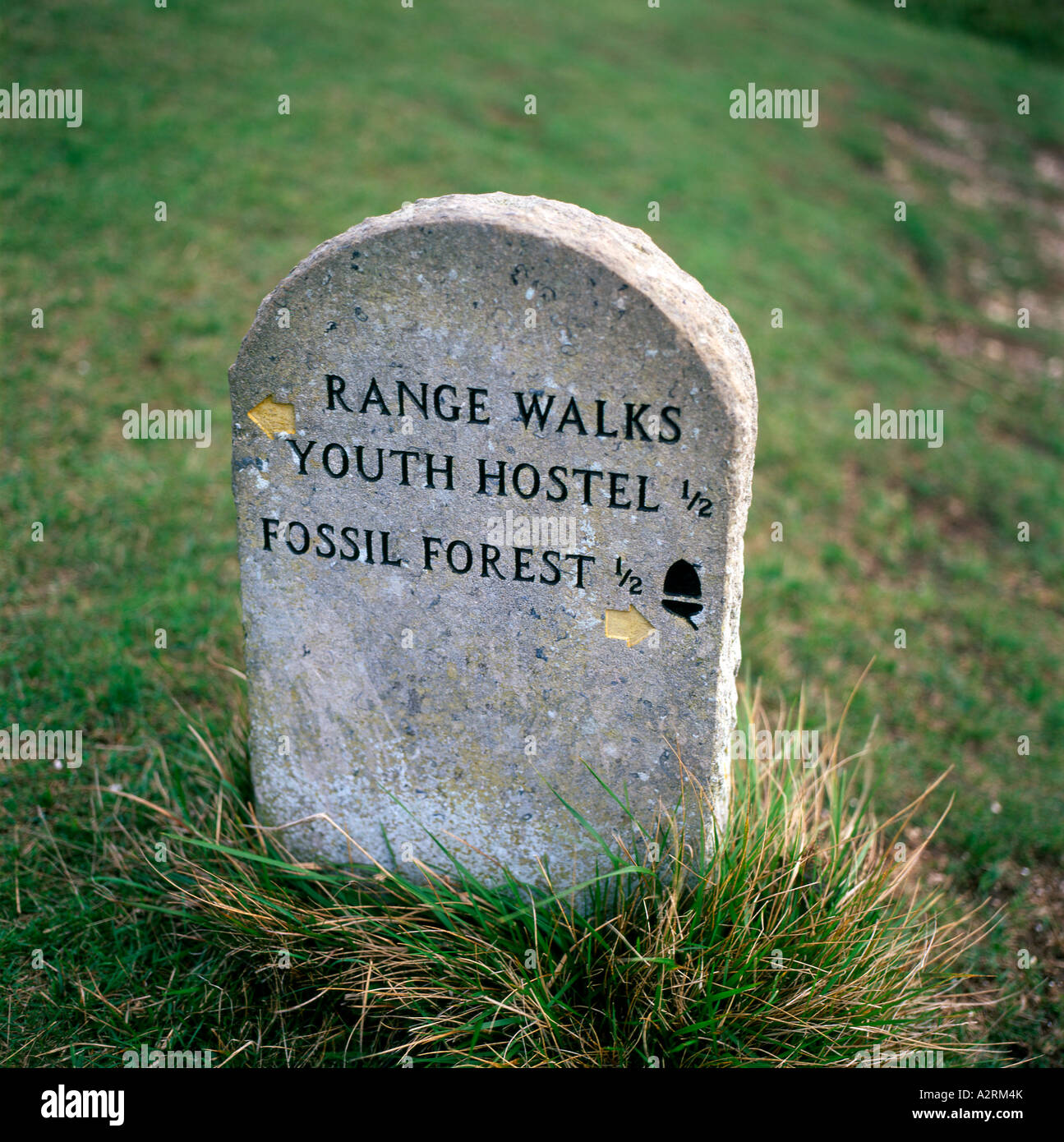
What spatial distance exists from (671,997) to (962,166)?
34.2 feet

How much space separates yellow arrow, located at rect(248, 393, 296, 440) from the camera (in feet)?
7.67

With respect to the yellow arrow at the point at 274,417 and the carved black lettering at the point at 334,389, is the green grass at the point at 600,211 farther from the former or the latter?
Answer: the carved black lettering at the point at 334,389

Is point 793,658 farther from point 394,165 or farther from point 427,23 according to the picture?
point 427,23

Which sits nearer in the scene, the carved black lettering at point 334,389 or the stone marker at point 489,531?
the stone marker at point 489,531

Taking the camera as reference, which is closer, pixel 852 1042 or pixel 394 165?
pixel 852 1042

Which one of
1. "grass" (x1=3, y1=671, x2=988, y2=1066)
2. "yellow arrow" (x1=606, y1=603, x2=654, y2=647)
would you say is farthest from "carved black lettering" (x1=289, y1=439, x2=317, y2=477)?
"grass" (x1=3, y1=671, x2=988, y2=1066)

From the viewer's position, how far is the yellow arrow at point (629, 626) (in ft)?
7.61

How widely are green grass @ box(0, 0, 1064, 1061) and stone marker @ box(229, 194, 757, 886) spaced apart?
2.24 ft

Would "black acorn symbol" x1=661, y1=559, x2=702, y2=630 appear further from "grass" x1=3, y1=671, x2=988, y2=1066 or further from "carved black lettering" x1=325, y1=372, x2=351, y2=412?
"carved black lettering" x1=325, y1=372, x2=351, y2=412

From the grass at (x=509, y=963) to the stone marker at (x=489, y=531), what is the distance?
14 cm

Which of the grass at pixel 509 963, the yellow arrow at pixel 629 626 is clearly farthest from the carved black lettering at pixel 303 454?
the grass at pixel 509 963

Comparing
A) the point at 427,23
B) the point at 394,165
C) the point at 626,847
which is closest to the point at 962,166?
the point at 427,23

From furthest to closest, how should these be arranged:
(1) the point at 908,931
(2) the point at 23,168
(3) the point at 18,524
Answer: (2) the point at 23,168 → (3) the point at 18,524 → (1) the point at 908,931

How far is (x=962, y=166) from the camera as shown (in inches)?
404
